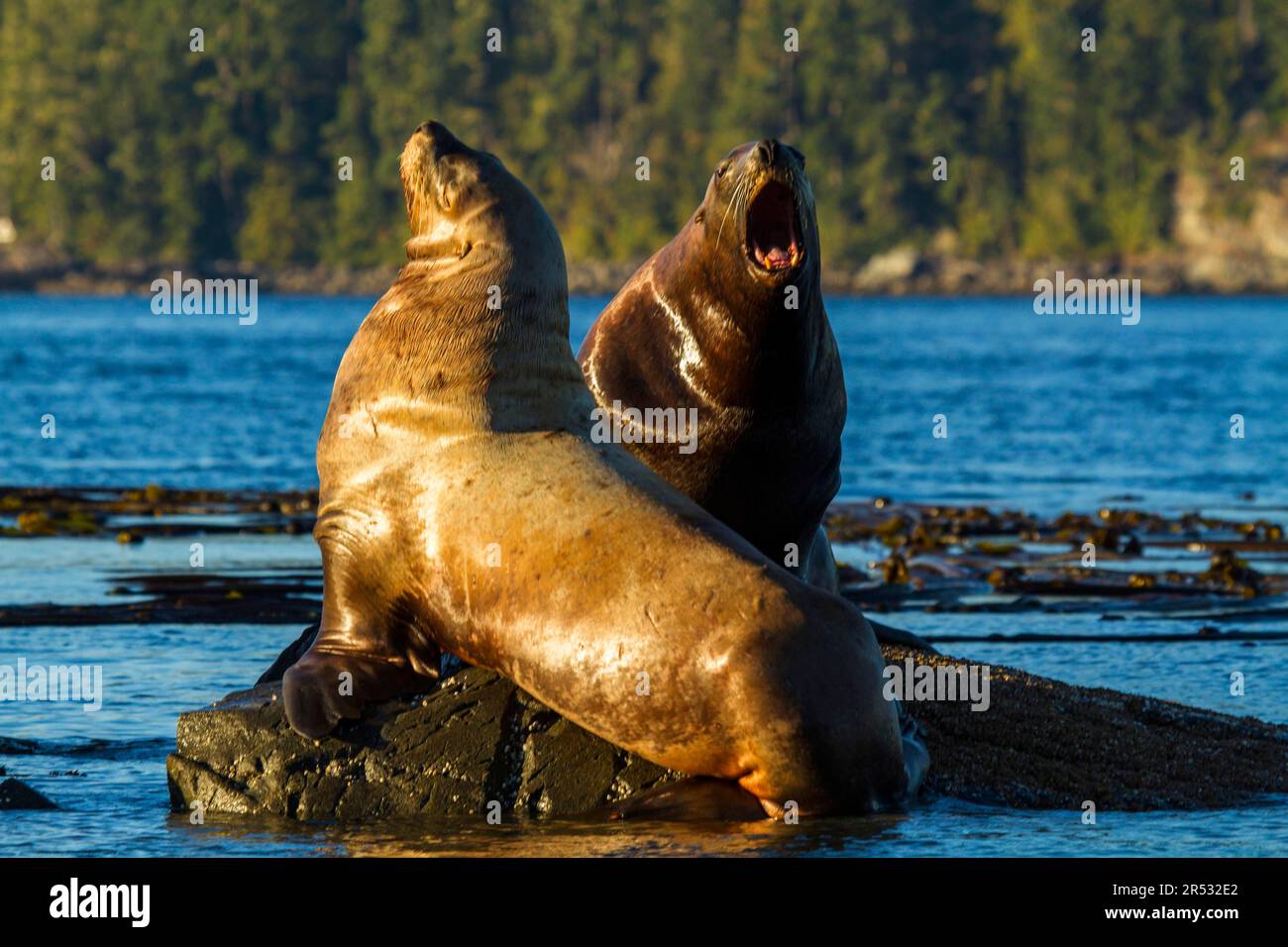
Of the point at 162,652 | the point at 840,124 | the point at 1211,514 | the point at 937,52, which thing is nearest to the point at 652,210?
the point at 840,124

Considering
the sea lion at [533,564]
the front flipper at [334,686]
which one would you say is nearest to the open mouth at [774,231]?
the sea lion at [533,564]

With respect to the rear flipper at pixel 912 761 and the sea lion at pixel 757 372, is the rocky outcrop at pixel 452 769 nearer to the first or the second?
the rear flipper at pixel 912 761

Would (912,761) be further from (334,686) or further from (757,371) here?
(334,686)

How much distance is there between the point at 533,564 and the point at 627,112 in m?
105

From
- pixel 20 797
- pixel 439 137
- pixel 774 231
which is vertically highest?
pixel 439 137

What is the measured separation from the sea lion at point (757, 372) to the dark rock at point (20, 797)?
2.35 meters

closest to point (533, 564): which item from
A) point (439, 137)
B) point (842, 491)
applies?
point (439, 137)

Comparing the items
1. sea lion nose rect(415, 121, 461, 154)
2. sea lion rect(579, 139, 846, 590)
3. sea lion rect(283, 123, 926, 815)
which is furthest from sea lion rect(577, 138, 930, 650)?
sea lion nose rect(415, 121, 461, 154)

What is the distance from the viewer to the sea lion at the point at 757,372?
813 centimetres

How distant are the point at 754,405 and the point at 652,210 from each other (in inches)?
3875

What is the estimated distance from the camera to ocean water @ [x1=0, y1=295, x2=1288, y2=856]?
6926 mm

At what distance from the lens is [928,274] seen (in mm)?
102312

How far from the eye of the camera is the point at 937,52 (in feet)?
361
